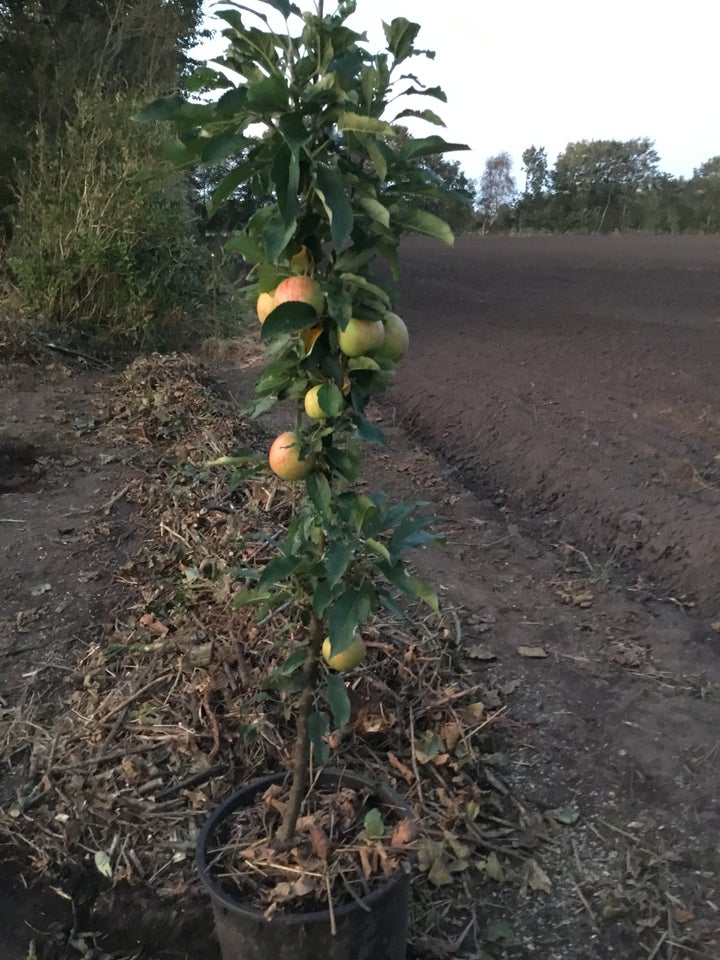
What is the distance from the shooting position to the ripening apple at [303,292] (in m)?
1.67

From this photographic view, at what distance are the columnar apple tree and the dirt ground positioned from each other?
3.64 feet

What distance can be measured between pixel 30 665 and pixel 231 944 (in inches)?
70.3

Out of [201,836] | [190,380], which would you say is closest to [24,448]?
[190,380]

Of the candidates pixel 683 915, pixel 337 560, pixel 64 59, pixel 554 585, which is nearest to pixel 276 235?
pixel 337 560

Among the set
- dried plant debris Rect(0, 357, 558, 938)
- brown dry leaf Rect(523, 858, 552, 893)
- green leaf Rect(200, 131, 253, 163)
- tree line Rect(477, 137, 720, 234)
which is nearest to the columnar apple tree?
green leaf Rect(200, 131, 253, 163)

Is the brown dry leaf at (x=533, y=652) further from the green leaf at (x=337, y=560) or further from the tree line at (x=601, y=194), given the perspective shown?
the tree line at (x=601, y=194)

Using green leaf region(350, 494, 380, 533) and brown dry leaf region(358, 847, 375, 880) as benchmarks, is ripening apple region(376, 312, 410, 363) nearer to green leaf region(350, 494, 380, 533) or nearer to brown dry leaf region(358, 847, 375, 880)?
green leaf region(350, 494, 380, 533)

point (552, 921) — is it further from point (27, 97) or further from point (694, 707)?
point (27, 97)

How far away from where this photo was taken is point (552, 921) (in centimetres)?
242

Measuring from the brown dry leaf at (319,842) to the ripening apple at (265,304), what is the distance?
120cm

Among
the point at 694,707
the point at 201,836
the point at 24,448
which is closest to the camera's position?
the point at 201,836

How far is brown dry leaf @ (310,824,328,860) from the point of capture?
199 cm

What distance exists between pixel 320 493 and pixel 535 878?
150 cm

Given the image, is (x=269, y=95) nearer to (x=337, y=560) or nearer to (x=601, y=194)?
(x=337, y=560)
